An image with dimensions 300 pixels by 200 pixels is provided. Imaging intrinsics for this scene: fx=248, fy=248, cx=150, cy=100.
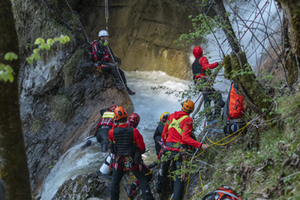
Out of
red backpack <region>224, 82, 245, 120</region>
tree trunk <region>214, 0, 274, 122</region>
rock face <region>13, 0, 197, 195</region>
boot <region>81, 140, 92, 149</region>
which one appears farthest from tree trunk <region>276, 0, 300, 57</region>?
rock face <region>13, 0, 197, 195</region>

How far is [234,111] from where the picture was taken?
393cm

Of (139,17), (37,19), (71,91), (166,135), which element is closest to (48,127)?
(71,91)

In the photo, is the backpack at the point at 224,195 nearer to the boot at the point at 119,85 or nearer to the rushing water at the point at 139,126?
the rushing water at the point at 139,126

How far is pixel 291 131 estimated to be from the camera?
9.37 ft

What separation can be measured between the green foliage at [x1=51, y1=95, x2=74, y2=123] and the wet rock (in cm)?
354

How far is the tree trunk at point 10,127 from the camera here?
81.4 inches

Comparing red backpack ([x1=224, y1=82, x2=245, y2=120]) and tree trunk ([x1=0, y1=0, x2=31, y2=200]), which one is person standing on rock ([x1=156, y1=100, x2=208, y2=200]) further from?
tree trunk ([x1=0, y1=0, x2=31, y2=200])

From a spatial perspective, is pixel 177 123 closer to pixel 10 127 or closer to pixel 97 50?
pixel 10 127

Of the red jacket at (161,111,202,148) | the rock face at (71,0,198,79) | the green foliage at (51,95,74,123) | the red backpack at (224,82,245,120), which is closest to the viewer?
the red backpack at (224,82,245,120)

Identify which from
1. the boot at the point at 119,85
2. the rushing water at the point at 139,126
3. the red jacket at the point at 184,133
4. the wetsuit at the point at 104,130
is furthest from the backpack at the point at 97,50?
the red jacket at the point at 184,133

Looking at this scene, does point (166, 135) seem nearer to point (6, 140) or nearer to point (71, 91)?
point (6, 140)

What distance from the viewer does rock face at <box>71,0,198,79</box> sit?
10969 mm

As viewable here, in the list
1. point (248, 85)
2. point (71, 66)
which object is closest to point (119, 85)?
point (71, 66)

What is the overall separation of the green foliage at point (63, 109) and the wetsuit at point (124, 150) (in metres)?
4.46
